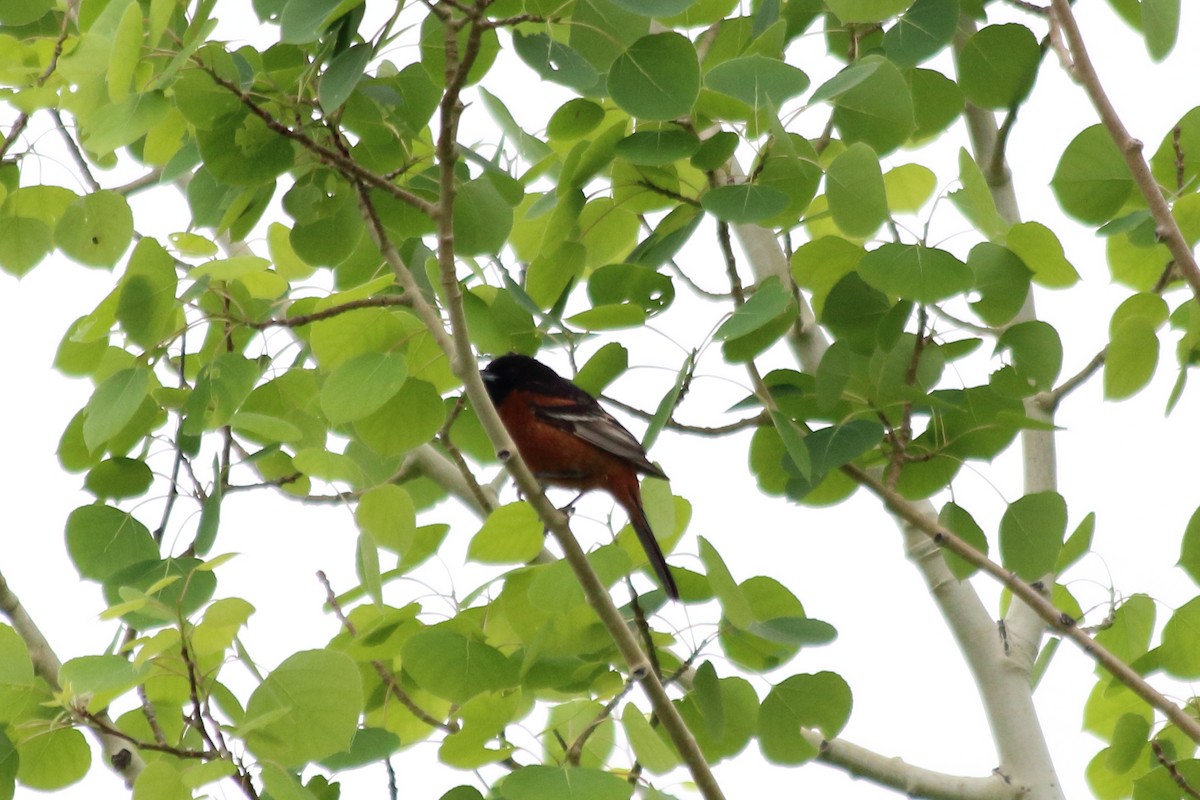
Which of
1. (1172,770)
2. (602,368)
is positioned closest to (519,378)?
(602,368)

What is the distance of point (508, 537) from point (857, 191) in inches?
52.9

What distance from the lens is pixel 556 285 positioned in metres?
4.10

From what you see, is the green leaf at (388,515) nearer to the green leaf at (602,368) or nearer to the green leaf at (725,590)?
the green leaf at (602,368)

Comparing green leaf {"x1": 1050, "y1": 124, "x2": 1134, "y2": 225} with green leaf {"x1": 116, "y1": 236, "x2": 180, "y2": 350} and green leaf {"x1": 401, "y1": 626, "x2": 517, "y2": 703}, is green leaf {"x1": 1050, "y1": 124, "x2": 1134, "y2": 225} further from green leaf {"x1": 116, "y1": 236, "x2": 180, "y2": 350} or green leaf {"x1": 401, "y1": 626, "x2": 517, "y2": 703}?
green leaf {"x1": 116, "y1": 236, "x2": 180, "y2": 350}

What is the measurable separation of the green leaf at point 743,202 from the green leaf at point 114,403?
159 centimetres

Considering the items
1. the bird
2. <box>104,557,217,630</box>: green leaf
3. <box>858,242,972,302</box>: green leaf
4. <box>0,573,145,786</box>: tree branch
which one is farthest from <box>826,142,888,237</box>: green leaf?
<box>0,573,145,786</box>: tree branch

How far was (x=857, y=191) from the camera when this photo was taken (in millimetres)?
3545

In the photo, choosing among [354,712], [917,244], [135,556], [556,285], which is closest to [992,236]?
[917,244]

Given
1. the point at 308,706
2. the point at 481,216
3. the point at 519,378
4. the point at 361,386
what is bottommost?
the point at 308,706

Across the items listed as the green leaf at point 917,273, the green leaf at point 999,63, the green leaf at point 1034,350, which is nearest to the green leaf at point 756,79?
the green leaf at point 917,273

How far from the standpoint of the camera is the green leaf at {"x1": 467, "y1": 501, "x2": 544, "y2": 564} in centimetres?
355

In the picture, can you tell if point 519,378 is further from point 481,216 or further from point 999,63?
point 999,63

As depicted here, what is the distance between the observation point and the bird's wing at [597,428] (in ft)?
17.0

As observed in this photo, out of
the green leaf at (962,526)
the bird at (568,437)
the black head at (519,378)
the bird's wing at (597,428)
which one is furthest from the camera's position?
the black head at (519,378)
